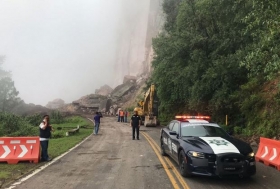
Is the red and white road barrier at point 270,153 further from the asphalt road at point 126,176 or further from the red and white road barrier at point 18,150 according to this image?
the red and white road barrier at point 18,150

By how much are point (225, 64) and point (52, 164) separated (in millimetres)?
13793

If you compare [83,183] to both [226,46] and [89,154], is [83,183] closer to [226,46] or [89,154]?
[89,154]

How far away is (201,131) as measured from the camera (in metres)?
9.25

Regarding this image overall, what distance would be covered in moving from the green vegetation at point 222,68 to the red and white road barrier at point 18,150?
9966 millimetres

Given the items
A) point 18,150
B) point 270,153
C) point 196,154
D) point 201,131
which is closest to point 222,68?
point 270,153

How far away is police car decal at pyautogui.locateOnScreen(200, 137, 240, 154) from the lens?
288 inches

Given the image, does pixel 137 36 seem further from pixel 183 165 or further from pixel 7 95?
pixel 183 165

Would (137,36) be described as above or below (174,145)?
above

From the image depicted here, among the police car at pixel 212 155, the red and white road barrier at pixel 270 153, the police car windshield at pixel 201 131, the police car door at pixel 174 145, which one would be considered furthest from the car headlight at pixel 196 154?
Answer: the red and white road barrier at pixel 270 153

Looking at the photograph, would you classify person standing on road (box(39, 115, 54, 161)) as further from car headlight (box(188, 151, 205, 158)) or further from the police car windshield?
car headlight (box(188, 151, 205, 158))

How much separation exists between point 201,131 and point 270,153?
2.73 metres

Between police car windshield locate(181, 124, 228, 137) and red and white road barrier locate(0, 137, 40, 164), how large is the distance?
5333mm

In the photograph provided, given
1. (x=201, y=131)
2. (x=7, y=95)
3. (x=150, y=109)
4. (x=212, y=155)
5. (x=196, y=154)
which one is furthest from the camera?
(x=7, y=95)

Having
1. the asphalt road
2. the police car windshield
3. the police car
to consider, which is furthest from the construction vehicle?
the police car
